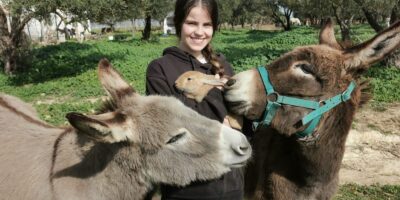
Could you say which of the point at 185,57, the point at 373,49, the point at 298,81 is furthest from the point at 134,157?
the point at 373,49

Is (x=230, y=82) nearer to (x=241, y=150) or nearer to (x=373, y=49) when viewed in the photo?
(x=241, y=150)

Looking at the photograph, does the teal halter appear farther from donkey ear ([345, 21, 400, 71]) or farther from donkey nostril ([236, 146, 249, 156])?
donkey nostril ([236, 146, 249, 156])

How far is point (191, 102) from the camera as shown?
8.70 feet

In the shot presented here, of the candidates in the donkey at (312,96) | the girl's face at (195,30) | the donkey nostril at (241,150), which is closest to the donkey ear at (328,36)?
the donkey at (312,96)

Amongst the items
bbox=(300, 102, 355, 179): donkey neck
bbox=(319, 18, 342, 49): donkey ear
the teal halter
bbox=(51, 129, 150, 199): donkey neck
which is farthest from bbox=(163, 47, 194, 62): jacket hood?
bbox=(319, 18, 342, 49): donkey ear

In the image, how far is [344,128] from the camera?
9.47 feet

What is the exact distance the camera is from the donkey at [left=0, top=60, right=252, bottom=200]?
7.97ft

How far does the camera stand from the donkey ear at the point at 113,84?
2.64 metres

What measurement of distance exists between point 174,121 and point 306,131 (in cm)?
98

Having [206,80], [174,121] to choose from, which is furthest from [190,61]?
[174,121]

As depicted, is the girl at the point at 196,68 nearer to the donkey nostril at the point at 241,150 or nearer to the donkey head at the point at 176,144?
the donkey head at the point at 176,144

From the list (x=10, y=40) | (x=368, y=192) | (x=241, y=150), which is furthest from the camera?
(x=10, y=40)

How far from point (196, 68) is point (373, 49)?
1205 mm

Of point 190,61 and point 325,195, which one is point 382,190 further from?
point 190,61
